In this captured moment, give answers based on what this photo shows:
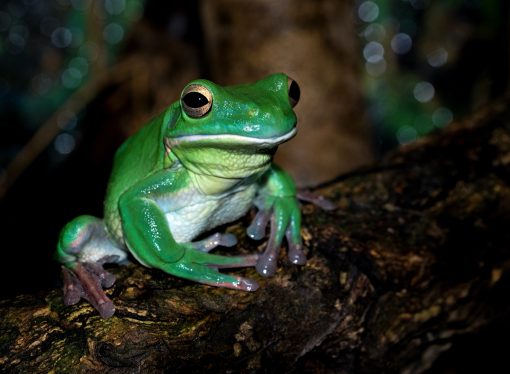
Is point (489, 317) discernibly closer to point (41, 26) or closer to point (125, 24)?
point (125, 24)

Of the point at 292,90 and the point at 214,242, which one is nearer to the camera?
the point at 292,90

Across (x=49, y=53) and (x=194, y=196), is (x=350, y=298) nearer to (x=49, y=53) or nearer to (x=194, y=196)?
(x=194, y=196)

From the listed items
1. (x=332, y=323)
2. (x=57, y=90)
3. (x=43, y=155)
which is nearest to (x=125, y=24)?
(x=57, y=90)

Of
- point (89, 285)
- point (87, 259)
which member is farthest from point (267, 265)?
point (87, 259)

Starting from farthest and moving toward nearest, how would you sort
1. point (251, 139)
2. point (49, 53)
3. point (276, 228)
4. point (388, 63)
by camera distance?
point (49, 53) < point (388, 63) < point (276, 228) < point (251, 139)

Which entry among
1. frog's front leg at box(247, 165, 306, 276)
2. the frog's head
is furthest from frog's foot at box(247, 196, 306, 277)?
the frog's head
